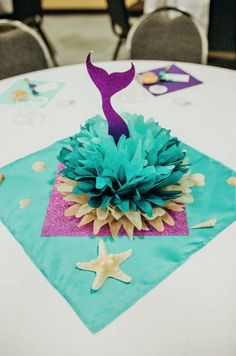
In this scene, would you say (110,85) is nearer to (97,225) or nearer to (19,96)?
(97,225)

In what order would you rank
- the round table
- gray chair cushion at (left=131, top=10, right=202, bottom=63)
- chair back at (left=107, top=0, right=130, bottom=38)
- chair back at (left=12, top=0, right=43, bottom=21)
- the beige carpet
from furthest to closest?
the beige carpet
chair back at (left=12, top=0, right=43, bottom=21)
chair back at (left=107, top=0, right=130, bottom=38)
gray chair cushion at (left=131, top=10, right=202, bottom=63)
the round table

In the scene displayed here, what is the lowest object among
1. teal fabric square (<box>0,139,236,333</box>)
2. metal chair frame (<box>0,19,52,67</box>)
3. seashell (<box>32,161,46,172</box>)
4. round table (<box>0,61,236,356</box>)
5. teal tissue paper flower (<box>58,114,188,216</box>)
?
round table (<box>0,61,236,356</box>)

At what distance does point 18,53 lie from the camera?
5.89 feet

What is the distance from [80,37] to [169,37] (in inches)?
110

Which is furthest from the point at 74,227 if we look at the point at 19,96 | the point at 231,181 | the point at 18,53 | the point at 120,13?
the point at 120,13

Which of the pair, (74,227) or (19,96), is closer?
(74,227)

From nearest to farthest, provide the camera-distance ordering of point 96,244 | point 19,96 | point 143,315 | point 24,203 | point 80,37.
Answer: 1. point 143,315
2. point 96,244
3. point 24,203
4. point 19,96
5. point 80,37

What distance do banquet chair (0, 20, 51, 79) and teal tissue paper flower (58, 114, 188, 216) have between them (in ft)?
3.52

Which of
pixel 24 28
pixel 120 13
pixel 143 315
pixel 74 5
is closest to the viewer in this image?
pixel 143 315

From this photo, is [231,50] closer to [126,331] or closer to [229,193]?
[229,193]

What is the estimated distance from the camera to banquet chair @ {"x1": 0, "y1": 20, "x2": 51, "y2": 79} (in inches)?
69.4

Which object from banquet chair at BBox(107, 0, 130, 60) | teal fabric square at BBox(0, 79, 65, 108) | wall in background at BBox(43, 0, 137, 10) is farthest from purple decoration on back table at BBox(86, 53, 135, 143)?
wall in background at BBox(43, 0, 137, 10)

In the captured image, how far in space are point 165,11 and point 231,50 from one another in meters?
0.90

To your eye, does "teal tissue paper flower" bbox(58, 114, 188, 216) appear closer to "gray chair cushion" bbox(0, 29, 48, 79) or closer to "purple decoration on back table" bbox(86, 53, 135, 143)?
"purple decoration on back table" bbox(86, 53, 135, 143)
